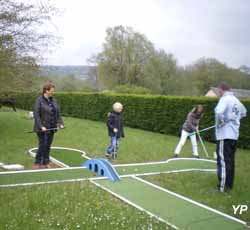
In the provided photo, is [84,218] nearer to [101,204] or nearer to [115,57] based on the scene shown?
[101,204]

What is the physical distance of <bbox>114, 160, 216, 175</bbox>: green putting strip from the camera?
7722 millimetres

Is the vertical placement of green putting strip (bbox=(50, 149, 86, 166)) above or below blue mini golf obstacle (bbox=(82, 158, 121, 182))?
below

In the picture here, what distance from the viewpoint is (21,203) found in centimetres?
507

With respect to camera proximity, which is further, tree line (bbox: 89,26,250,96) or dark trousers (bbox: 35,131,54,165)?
tree line (bbox: 89,26,250,96)

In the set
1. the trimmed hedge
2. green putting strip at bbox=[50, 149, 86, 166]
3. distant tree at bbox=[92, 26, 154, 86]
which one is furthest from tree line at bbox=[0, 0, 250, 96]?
green putting strip at bbox=[50, 149, 86, 166]

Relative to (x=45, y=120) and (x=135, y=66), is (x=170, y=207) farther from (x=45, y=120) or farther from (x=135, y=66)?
(x=135, y=66)

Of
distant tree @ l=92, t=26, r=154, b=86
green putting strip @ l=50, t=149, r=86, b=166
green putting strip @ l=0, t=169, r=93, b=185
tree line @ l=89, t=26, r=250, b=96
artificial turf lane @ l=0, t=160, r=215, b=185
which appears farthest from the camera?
distant tree @ l=92, t=26, r=154, b=86

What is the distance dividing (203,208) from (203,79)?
137 ft

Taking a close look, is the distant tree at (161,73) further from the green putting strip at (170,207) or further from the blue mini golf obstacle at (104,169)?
the green putting strip at (170,207)

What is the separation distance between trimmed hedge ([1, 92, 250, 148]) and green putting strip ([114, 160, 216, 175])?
449 centimetres

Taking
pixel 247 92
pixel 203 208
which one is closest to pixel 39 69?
pixel 203 208

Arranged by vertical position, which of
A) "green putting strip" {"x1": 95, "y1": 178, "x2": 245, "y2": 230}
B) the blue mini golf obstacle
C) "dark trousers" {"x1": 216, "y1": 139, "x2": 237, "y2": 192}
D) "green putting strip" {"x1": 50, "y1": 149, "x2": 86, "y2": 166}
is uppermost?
"dark trousers" {"x1": 216, "y1": 139, "x2": 237, "y2": 192}

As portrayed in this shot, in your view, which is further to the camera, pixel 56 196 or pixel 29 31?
pixel 29 31

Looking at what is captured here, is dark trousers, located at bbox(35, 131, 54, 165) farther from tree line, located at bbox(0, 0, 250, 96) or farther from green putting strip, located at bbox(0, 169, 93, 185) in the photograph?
tree line, located at bbox(0, 0, 250, 96)
